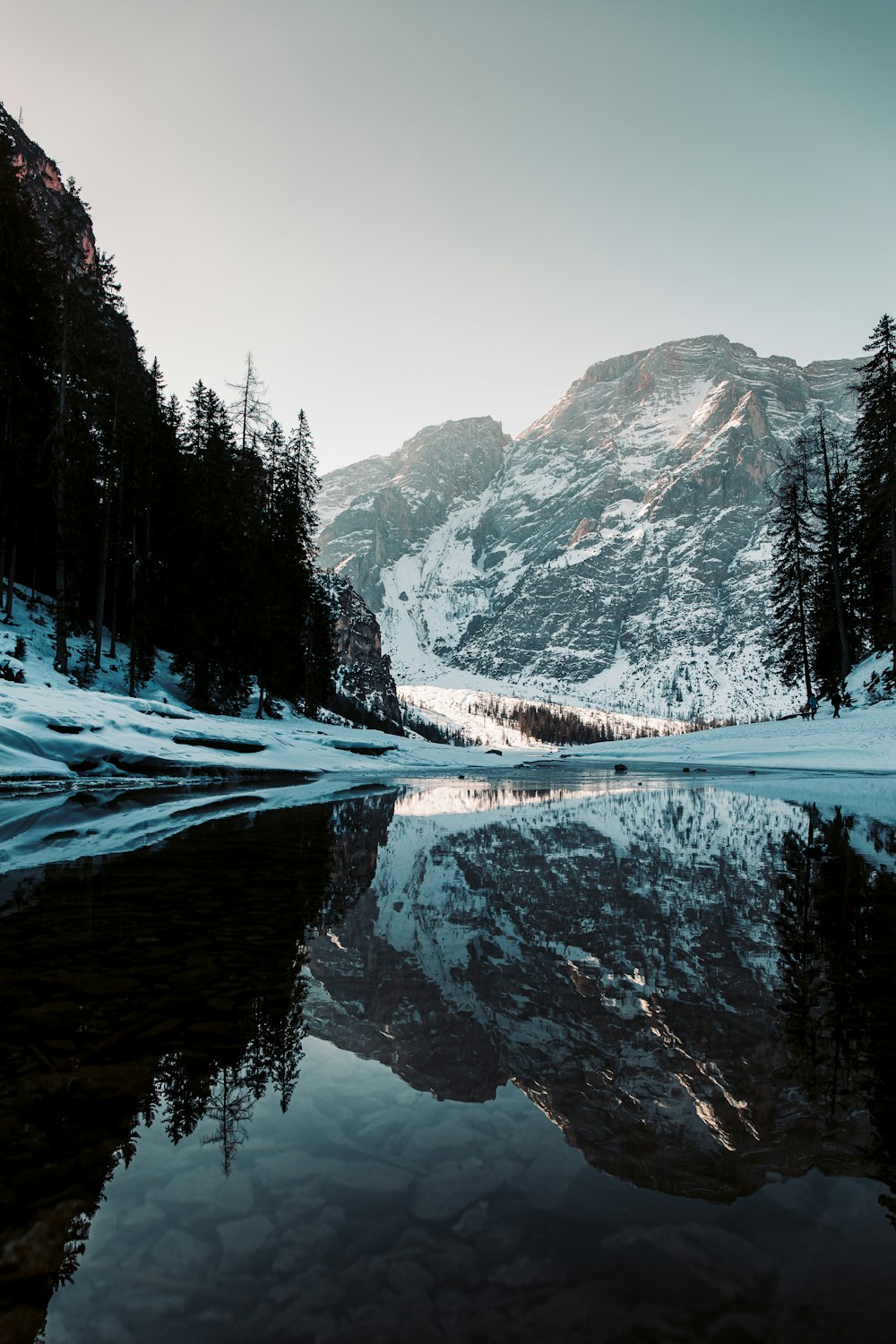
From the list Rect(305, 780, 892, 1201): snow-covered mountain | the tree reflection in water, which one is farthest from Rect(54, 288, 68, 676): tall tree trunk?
the tree reflection in water

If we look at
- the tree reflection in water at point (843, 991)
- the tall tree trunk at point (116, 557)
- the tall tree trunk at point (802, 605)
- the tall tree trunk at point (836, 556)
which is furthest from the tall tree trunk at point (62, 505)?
the tall tree trunk at point (802, 605)

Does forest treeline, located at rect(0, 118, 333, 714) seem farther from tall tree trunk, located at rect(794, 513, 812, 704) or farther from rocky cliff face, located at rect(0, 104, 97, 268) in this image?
tall tree trunk, located at rect(794, 513, 812, 704)

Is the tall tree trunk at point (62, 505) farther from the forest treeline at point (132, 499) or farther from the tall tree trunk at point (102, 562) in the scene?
the tall tree trunk at point (102, 562)

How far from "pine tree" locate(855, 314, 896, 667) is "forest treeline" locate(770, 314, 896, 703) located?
5cm

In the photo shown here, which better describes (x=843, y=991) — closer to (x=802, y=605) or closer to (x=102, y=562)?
(x=102, y=562)

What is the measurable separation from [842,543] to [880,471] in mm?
7711

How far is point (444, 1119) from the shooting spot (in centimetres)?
300

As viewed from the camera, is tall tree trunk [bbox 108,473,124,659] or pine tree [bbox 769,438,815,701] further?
pine tree [bbox 769,438,815,701]

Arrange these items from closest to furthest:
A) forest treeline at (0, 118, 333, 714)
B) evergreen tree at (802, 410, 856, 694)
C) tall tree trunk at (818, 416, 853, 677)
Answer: forest treeline at (0, 118, 333, 714) → tall tree trunk at (818, 416, 853, 677) → evergreen tree at (802, 410, 856, 694)

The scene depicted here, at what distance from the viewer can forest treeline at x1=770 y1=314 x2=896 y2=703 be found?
32.3 meters

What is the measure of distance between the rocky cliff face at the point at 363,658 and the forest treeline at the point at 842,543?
3893 inches

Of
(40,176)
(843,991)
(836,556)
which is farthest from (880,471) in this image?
(40,176)

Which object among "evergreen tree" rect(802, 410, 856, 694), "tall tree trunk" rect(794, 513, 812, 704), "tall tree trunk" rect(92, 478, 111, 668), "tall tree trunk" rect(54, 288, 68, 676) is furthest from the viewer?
"tall tree trunk" rect(794, 513, 812, 704)

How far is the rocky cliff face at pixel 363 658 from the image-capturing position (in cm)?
14550
